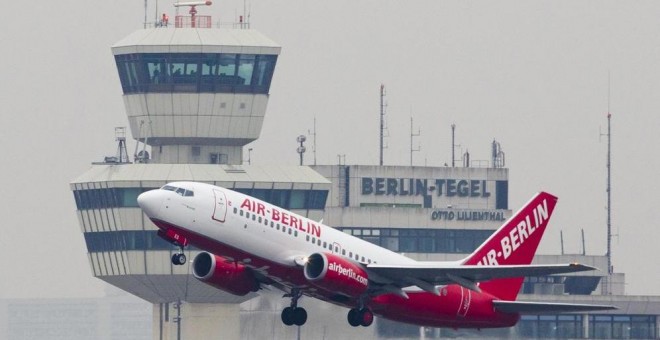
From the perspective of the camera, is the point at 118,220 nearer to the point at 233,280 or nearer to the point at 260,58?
the point at 260,58

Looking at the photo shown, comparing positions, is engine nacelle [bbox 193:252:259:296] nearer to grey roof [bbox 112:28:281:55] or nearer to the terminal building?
the terminal building

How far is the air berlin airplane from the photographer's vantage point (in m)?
109

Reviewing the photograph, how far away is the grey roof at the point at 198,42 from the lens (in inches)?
7584

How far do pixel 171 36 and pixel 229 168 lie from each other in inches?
486

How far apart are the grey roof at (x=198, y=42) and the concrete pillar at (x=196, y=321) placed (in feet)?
68.9

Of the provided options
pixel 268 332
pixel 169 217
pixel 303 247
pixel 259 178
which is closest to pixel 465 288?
pixel 303 247

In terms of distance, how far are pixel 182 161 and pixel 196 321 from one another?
1321 cm

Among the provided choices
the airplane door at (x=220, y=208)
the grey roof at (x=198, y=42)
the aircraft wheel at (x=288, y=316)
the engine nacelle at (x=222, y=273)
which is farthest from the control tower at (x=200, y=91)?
the airplane door at (x=220, y=208)

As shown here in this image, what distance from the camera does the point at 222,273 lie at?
115m

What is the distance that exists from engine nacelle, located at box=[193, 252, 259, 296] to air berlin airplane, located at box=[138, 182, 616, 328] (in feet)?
0.16

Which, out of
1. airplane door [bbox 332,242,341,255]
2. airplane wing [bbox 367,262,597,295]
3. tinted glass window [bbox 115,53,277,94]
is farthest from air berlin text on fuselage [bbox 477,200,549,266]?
tinted glass window [bbox 115,53,277,94]

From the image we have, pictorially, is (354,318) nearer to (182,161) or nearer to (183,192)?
(183,192)

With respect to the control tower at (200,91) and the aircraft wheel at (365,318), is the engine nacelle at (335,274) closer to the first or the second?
the aircraft wheel at (365,318)

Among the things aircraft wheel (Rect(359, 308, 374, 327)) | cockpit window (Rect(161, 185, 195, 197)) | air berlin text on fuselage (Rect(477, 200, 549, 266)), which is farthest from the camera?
air berlin text on fuselage (Rect(477, 200, 549, 266))
